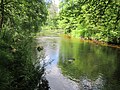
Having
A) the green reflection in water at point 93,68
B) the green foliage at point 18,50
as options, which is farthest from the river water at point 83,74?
the green foliage at point 18,50

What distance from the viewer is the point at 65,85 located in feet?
58.1

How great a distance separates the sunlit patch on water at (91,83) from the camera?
56.3ft

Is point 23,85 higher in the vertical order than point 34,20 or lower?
lower

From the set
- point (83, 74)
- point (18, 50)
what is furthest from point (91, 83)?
point (18, 50)

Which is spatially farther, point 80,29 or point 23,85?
point 80,29

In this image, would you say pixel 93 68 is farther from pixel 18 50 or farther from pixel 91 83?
pixel 18 50

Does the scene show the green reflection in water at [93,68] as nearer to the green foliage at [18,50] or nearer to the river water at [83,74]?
the river water at [83,74]

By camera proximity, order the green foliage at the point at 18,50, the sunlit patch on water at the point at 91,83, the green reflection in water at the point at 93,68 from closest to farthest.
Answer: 1. the green foliage at the point at 18,50
2. the sunlit patch on water at the point at 91,83
3. the green reflection in water at the point at 93,68

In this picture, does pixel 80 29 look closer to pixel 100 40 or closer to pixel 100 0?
pixel 100 40

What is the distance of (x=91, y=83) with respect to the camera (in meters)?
18.2

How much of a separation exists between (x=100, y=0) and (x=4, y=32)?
5589 millimetres

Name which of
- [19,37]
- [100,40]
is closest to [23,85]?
[19,37]

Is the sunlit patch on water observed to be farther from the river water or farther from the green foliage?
the green foliage

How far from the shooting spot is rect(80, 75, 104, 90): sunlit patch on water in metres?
17.2
